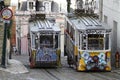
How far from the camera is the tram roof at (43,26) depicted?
2641cm

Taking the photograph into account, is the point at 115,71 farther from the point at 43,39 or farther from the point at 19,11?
the point at 19,11

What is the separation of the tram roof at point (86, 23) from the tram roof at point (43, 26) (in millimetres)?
1127

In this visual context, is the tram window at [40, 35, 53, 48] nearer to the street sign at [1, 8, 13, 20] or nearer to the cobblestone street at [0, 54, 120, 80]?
the cobblestone street at [0, 54, 120, 80]

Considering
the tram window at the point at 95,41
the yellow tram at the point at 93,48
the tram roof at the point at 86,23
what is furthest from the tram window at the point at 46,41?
the tram window at the point at 95,41

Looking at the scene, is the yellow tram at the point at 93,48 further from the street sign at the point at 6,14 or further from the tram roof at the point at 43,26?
the street sign at the point at 6,14

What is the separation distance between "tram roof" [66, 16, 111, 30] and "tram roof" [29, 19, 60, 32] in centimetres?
113

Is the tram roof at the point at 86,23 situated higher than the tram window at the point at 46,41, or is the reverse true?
the tram roof at the point at 86,23

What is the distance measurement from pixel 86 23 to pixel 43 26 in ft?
9.03

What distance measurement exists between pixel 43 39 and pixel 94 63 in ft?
11.5

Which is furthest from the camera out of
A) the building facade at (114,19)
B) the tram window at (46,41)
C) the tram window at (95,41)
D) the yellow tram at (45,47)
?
the building facade at (114,19)

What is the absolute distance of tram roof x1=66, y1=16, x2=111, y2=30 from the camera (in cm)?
2502

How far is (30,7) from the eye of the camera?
2803 inches

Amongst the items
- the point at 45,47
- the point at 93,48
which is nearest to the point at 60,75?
the point at 93,48

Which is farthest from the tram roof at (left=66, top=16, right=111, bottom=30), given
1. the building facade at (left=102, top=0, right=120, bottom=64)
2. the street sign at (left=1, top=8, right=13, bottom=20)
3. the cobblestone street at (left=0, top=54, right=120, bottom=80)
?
the street sign at (left=1, top=8, right=13, bottom=20)
